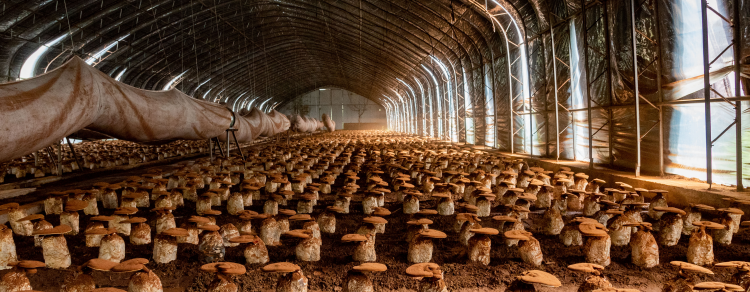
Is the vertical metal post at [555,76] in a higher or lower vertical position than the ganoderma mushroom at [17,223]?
higher

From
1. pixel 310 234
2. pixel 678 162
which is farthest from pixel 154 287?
pixel 678 162

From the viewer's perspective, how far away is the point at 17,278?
299 centimetres

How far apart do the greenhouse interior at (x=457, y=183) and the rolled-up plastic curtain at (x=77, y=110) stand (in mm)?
27

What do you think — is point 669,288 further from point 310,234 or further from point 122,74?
point 122,74

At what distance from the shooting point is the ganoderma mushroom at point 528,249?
3945mm

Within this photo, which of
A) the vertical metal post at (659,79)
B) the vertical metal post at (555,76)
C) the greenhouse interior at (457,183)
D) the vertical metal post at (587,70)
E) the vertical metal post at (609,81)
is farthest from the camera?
the vertical metal post at (555,76)

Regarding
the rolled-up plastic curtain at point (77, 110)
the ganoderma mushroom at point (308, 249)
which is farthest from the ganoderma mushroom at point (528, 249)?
the rolled-up plastic curtain at point (77, 110)

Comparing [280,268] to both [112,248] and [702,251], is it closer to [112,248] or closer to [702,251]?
[112,248]

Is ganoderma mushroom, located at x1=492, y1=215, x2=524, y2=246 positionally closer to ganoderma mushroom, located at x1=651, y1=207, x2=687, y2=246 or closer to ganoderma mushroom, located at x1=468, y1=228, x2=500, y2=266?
ganoderma mushroom, located at x1=468, y1=228, x2=500, y2=266

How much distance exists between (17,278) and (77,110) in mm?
2806

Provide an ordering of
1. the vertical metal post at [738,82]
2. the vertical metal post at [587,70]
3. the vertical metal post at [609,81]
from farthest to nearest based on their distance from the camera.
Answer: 1. the vertical metal post at [587,70]
2. the vertical metal post at [609,81]
3. the vertical metal post at [738,82]

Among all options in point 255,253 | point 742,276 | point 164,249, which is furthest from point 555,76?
point 164,249

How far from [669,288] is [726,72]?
5.82 meters

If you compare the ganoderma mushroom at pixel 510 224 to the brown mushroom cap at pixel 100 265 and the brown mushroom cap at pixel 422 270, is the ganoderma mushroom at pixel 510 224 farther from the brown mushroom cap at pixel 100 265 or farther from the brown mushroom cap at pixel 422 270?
the brown mushroom cap at pixel 100 265
